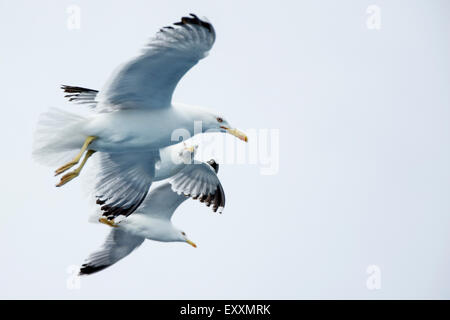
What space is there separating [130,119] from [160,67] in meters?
0.62

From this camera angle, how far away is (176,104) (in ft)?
21.8

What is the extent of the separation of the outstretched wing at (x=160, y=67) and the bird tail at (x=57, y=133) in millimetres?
264

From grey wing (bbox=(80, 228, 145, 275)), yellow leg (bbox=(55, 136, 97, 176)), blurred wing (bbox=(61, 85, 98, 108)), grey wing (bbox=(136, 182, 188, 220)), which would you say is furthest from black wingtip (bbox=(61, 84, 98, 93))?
grey wing (bbox=(80, 228, 145, 275))

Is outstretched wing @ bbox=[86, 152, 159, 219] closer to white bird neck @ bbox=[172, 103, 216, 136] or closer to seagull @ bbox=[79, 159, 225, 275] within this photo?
white bird neck @ bbox=[172, 103, 216, 136]

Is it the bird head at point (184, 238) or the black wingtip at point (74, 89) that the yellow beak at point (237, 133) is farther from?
the bird head at point (184, 238)

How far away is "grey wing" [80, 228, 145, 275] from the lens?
31.2ft

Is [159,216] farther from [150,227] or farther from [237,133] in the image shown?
[237,133]

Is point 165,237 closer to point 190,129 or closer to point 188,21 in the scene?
point 190,129

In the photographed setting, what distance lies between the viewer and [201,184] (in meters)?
8.62

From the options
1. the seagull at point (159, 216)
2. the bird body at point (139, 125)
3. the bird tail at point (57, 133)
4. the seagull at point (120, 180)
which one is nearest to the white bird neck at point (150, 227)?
the seagull at point (159, 216)

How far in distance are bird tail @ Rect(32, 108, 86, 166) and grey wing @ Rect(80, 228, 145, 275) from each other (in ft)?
9.44

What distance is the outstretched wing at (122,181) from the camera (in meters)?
7.30

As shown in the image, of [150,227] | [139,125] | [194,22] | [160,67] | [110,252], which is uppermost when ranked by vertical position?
[194,22]

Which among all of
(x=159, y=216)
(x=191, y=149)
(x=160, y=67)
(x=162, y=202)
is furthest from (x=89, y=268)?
(x=160, y=67)
